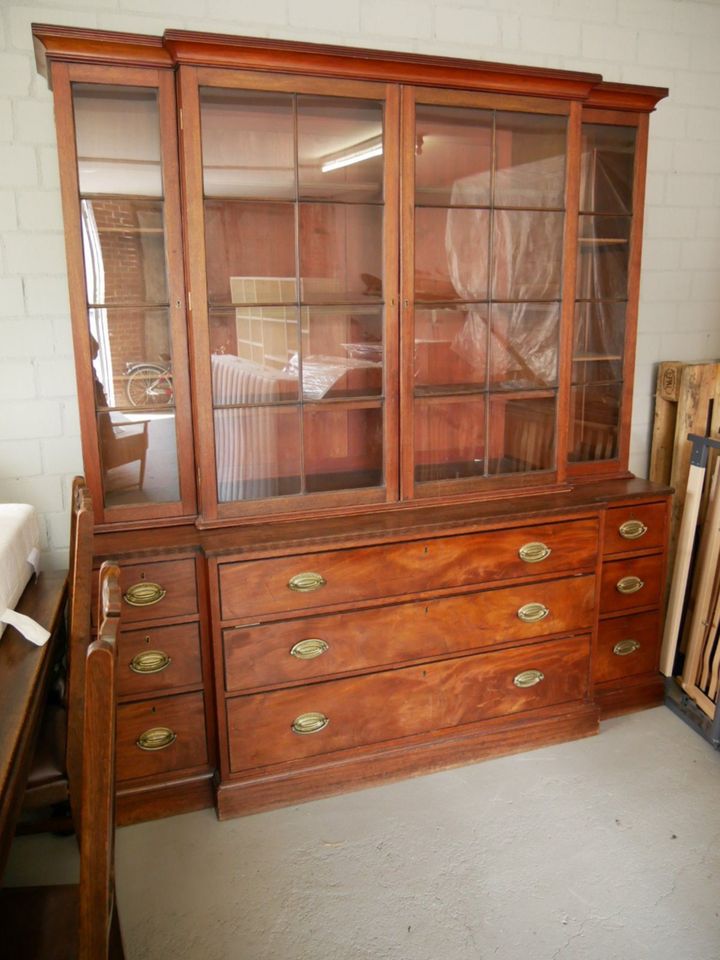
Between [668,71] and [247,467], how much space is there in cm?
229

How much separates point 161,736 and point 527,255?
188 cm

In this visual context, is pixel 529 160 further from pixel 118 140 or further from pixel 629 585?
pixel 629 585

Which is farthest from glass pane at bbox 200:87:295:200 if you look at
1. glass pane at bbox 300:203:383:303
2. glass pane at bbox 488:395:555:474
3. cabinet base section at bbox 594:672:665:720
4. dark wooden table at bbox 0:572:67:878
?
cabinet base section at bbox 594:672:665:720

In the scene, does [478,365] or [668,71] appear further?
[668,71]

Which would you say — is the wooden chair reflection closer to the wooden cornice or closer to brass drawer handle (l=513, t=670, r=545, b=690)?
the wooden cornice

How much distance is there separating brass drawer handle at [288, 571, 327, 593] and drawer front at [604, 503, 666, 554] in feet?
3.49

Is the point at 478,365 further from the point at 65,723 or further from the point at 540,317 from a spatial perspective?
the point at 65,723

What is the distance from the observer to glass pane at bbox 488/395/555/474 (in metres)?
2.53

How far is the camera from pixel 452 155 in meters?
2.31

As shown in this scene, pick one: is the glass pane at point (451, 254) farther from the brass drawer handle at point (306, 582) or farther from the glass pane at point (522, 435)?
the brass drawer handle at point (306, 582)

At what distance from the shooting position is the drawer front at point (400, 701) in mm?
2256

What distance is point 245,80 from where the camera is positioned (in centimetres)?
203

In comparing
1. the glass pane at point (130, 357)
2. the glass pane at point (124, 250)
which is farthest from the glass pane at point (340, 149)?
the glass pane at point (130, 357)

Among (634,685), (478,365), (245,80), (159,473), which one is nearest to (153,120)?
(245,80)
